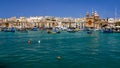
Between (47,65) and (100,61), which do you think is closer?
(47,65)

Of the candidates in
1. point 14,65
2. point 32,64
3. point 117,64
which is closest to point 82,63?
point 117,64

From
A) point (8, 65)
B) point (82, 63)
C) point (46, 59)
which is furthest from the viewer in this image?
point (46, 59)

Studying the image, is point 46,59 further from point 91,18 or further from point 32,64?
point 91,18

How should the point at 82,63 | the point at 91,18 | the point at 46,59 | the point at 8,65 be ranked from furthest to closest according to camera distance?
1. the point at 91,18
2. the point at 46,59
3. the point at 82,63
4. the point at 8,65

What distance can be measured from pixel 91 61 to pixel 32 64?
6141 mm

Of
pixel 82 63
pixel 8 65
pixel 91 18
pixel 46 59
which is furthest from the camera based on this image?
→ pixel 91 18

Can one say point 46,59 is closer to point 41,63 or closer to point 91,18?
point 41,63

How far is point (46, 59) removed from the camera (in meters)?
26.2

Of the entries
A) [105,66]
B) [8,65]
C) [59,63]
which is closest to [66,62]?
[59,63]

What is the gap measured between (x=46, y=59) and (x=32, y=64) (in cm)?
324

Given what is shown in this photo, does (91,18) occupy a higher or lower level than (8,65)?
higher

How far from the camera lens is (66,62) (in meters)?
24.3

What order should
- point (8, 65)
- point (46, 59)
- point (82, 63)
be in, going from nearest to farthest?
point (8, 65) < point (82, 63) < point (46, 59)

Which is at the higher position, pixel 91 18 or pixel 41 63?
pixel 91 18
